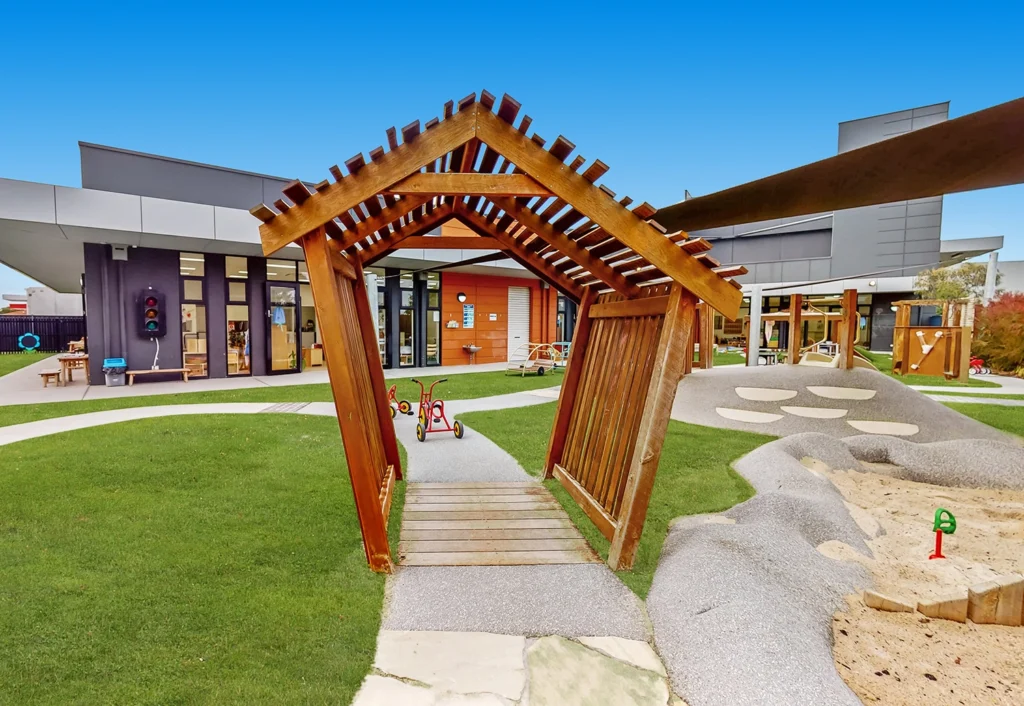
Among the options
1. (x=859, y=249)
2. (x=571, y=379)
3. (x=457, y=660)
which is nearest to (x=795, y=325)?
(x=571, y=379)

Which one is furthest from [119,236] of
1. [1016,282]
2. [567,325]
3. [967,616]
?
[1016,282]

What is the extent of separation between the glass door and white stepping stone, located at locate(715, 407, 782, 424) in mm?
11427

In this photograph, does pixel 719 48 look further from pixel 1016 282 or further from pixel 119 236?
pixel 119 236

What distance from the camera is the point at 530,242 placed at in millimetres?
4688

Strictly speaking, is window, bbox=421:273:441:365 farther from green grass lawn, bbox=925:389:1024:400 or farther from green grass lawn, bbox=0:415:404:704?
green grass lawn, bbox=925:389:1024:400

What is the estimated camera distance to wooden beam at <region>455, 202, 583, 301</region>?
4.42m

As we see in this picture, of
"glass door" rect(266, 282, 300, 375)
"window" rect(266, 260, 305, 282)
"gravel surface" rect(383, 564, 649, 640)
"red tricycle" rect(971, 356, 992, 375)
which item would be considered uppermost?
"window" rect(266, 260, 305, 282)

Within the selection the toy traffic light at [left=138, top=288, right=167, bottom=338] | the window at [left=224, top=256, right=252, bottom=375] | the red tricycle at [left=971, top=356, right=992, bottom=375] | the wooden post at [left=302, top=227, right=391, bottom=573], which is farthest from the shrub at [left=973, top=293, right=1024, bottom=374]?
the toy traffic light at [left=138, top=288, right=167, bottom=338]

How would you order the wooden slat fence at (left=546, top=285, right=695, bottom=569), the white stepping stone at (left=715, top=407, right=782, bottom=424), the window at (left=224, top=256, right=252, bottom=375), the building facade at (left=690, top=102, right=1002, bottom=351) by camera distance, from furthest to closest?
the building facade at (left=690, top=102, right=1002, bottom=351) → the window at (left=224, top=256, right=252, bottom=375) → the white stepping stone at (left=715, top=407, right=782, bottom=424) → the wooden slat fence at (left=546, top=285, right=695, bottom=569)

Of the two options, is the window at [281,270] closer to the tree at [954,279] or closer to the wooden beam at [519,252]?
the wooden beam at [519,252]

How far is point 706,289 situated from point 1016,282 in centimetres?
4476

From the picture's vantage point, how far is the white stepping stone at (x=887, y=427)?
297 inches

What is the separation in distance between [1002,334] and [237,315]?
22.7 m

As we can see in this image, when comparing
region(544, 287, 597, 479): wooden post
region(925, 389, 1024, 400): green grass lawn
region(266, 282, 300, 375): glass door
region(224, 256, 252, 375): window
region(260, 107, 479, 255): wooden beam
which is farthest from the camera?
region(266, 282, 300, 375): glass door
